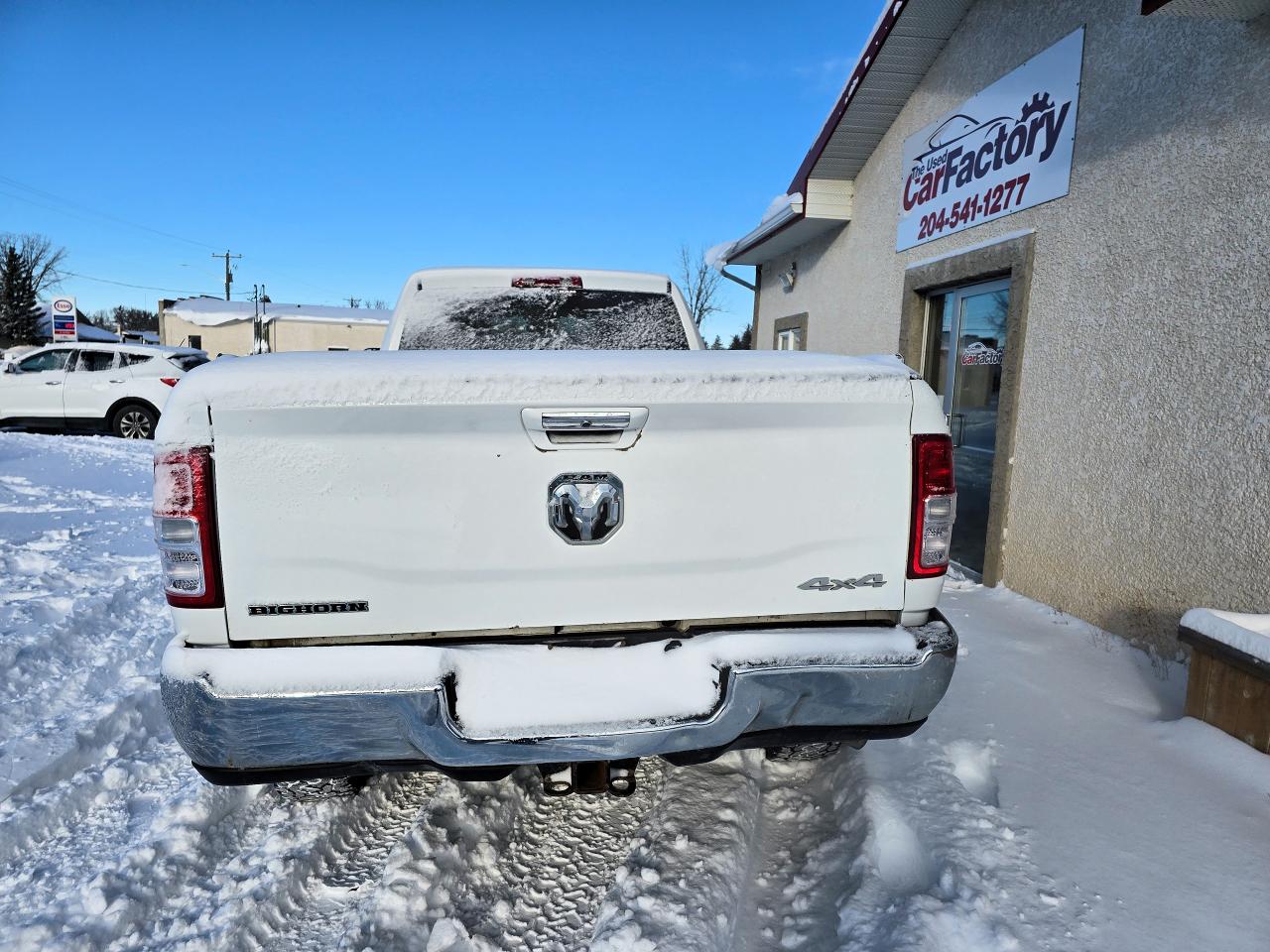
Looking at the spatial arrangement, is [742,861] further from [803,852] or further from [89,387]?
[89,387]

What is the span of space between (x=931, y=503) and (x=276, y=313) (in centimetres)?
4136

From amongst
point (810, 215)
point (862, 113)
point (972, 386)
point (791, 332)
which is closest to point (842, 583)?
point (972, 386)

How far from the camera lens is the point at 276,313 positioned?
124ft

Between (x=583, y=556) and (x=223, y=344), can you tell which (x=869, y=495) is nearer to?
(x=583, y=556)

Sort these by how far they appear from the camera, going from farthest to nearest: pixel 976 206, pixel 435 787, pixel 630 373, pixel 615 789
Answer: pixel 976 206
pixel 435 787
pixel 615 789
pixel 630 373

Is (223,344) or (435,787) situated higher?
(223,344)

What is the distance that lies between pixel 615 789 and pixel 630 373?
1.31 m

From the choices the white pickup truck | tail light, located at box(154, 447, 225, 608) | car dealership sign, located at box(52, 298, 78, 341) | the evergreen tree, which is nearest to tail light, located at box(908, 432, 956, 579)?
the white pickup truck

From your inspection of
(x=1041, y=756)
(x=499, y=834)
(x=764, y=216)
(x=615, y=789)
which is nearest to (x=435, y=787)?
(x=499, y=834)

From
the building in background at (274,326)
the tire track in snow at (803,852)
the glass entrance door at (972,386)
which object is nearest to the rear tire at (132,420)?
the glass entrance door at (972,386)

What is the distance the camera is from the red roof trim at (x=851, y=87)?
5682mm

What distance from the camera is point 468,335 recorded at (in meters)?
3.69

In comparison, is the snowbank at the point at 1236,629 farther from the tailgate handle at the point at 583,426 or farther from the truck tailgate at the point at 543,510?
the tailgate handle at the point at 583,426

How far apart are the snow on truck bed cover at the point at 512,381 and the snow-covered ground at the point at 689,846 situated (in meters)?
1.34
